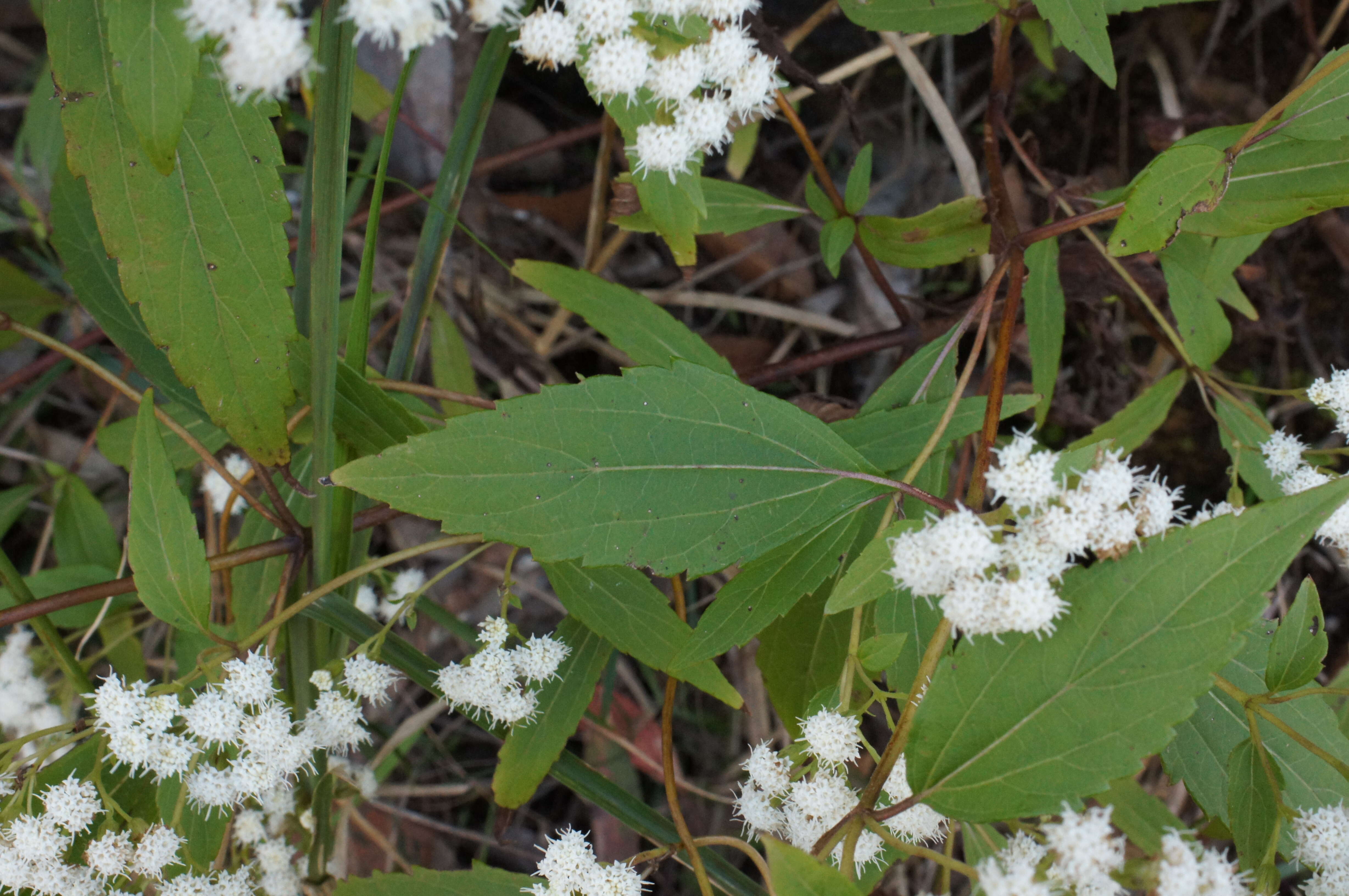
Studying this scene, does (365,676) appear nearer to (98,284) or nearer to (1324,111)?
(98,284)

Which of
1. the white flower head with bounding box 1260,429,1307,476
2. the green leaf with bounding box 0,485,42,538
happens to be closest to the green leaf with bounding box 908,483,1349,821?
the white flower head with bounding box 1260,429,1307,476

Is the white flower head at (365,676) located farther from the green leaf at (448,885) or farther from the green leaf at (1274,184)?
the green leaf at (1274,184)

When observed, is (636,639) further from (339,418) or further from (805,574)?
(339,418)

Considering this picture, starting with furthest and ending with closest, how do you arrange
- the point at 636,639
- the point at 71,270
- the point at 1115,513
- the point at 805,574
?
the point at 71,270 < the point at 636,639 < the point at 805,574 < the point at 1115,513

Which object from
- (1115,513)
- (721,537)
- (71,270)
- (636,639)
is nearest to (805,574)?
(721,537)

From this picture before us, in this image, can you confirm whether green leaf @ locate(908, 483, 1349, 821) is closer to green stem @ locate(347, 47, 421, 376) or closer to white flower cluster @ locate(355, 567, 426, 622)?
green stem @ locate(347, 47, 421, 376)

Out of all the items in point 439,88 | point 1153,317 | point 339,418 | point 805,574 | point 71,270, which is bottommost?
point 805,574
